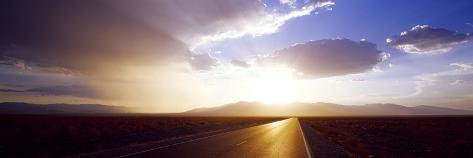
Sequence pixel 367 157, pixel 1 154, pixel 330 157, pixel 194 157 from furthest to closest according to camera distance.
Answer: pixel 367 157
pixel 330 157
pixel 1 154
pixel 194 157

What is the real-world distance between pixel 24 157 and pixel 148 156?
5.31 meters

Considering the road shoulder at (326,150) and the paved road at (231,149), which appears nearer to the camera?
the paved road at (231,149)

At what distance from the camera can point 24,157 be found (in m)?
14.8

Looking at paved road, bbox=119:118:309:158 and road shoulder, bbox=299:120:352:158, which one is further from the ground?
paved road, bbox=119:118:309:158

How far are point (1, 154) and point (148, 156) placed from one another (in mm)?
7071

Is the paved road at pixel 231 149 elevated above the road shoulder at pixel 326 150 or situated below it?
above

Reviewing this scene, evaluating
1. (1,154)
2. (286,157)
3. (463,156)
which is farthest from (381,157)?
(1,154)

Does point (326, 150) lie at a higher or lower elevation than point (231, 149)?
lower

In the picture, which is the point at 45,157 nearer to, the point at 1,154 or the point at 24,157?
the point at 24,157

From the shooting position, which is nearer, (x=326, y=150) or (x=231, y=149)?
(x=231, y=149)

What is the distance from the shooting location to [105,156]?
1391cm

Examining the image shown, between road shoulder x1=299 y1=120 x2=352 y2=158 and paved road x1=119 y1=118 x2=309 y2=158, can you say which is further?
road shoulder x1=299 y1=120 x2=352 y2=158

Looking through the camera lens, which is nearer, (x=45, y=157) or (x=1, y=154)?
(x=45, y=157)

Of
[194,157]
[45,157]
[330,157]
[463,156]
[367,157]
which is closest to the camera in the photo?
[194,157]
